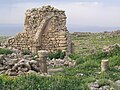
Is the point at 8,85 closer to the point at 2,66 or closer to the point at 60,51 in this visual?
the point at 2,66

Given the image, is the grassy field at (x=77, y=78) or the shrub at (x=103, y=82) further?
the shrub at (x=103, y=82)

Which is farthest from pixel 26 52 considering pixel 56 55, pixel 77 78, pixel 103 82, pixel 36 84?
pixel 36 84

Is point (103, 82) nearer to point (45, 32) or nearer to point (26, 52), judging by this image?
point (26, 52)

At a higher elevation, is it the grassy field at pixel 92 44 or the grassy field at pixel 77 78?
the grassy field at pixel 77 78

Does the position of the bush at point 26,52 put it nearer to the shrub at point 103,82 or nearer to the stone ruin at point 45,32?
the stone ruin at point 45,32

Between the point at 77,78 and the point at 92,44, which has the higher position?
the point at 77,78

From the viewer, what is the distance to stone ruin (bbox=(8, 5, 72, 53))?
88.8 ft

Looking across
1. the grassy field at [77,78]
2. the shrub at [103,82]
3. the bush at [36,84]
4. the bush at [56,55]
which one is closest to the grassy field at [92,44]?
the bush at [56,55]

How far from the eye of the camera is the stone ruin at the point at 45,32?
1066 inches

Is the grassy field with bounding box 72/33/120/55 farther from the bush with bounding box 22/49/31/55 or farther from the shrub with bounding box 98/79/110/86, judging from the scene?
the shrub with bounding box 98/79/110/86

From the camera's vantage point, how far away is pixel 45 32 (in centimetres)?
2741

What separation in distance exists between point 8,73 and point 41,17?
10918 mm

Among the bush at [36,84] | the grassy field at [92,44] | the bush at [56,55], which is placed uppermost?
the bush at [36,84]

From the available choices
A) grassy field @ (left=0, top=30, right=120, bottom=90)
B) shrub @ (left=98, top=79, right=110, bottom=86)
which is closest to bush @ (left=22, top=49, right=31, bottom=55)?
grassy field @ (left=0, top=30, right=120, bottom=90)
